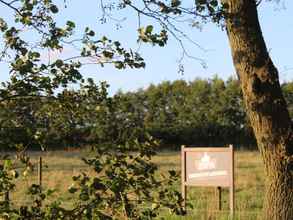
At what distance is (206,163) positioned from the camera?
1507 cm

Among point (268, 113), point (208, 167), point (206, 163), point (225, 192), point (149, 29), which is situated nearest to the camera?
point (149, 29)

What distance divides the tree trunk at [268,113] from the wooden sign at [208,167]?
293 inches

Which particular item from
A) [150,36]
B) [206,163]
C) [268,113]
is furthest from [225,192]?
[150,36]

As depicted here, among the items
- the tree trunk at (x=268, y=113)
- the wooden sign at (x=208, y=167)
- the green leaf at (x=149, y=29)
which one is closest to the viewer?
the green leaf at (x=149, y=29)

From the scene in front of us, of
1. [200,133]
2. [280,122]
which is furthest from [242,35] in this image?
[200,133]

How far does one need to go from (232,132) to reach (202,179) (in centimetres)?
3326

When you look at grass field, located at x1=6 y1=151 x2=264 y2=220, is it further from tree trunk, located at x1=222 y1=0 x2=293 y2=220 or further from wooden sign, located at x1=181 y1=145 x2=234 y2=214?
tree trunk, located at x1=222 y1=0 x2=293 y2=220

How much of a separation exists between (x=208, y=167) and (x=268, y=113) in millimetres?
8414

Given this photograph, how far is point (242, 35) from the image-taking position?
6.55m

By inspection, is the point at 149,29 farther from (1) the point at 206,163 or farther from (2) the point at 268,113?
(1) the point at 206,163

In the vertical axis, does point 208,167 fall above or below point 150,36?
below

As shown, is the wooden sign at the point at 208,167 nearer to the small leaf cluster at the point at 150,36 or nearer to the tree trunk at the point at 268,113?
the tree trunk at the point at 268,113

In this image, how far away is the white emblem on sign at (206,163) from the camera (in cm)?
1492

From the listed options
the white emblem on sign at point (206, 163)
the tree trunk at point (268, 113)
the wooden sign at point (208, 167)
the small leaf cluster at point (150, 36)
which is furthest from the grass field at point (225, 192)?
the small leaf cluster at point (150, 36)
